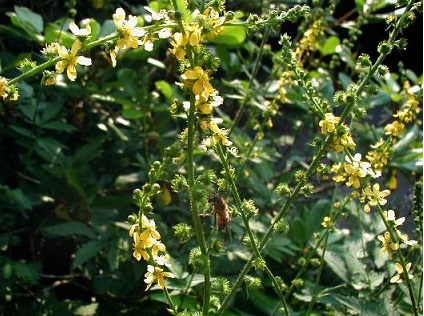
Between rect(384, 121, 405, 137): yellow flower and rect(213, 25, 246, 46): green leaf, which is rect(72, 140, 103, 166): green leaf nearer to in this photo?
rect(213, 25, 246, 46): green leaf

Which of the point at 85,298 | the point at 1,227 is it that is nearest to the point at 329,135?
the point at 1,227

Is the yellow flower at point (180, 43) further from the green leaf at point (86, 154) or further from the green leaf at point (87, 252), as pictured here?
the green leaf at point (86, 154)

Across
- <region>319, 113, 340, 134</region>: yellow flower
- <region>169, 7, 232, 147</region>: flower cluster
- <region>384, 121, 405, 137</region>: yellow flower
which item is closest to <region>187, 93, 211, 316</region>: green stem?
<region>169, 7, 232, 147</region>: flower cluster

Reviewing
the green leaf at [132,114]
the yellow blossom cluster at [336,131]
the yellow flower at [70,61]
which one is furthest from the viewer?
the green leaf at [132,114]

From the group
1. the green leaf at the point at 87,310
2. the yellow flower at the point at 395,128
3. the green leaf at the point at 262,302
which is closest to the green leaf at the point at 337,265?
the green leaf at the point at 262,302

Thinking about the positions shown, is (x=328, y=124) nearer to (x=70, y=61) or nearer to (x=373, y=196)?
(x=373, y=196)

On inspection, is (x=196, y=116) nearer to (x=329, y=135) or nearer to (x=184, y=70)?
(x=184, y=70)

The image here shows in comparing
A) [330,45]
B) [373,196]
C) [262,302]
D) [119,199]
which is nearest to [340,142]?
[373,196]
